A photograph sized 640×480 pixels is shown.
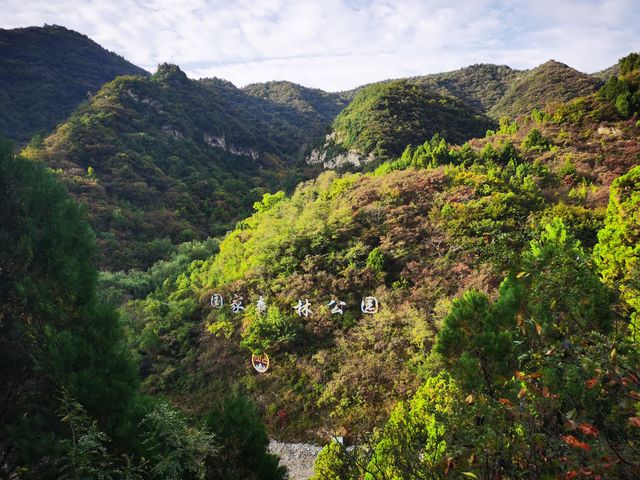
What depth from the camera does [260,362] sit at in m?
Answer: 15.8

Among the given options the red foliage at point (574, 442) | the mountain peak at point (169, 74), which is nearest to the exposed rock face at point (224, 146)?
the mountain peak at point (169, 74)

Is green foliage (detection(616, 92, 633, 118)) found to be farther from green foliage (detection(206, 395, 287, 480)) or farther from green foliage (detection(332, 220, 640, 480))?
green foliage (detection(206, 395, 287, 480))

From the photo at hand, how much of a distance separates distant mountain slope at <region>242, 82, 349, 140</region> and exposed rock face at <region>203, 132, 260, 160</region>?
2861cm

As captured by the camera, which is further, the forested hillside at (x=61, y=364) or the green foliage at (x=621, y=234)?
the green foliage at (x=621, y=234)

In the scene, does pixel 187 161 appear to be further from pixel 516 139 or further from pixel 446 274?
pixel 446 274

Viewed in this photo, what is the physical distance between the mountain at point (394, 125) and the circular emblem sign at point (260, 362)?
3297 centimetres

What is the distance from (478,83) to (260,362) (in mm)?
91529

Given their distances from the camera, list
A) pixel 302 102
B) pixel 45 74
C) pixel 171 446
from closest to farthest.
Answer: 1. pixel 171 446
2. pixel 45 74
3. pixel 302 102

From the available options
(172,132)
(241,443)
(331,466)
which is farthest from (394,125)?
(241,443)

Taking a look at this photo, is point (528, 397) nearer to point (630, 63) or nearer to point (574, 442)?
point (574, 442)

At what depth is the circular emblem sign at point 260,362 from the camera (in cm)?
1562

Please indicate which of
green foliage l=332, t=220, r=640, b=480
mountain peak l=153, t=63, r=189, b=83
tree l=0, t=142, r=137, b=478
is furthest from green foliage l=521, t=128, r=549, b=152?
mountain peak l=153, t=63, r=189, b=83

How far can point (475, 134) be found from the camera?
49.0 metres

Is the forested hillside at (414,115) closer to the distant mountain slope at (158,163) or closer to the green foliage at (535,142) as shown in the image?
the distant mountain slope at (158,163)
